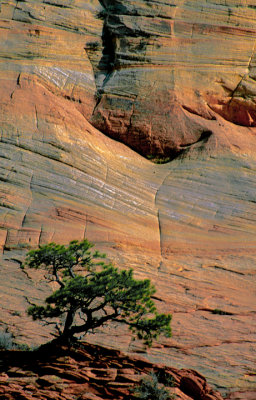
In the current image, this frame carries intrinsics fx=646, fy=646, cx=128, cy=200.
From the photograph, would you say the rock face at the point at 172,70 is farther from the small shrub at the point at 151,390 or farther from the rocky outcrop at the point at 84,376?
the small shrub at the point at 151,390

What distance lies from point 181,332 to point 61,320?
2.85m

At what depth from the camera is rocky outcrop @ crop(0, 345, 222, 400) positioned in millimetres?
11836

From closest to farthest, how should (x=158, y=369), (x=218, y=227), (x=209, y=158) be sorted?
(x=158, y=369), (x=218, y=227), (x=209, y=158)

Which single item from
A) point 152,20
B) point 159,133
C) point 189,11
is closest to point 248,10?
point 189,11

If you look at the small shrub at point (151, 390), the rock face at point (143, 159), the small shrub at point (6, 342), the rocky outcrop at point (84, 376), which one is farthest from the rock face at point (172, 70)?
the small shrub at point (151, 390)

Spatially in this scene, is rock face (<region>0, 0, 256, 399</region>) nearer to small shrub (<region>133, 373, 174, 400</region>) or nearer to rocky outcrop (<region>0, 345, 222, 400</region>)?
rocky outcrop (<region>0, 345, 222, 400</region>)

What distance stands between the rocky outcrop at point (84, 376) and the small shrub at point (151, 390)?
0.41ft

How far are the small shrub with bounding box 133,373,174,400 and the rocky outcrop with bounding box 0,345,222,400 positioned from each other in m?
0.12

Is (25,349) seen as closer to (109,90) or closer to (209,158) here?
(209,158)

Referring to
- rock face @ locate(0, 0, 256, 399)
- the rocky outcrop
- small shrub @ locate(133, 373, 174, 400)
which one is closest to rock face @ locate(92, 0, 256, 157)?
rock face @ locate(0, 0, 256, 399)

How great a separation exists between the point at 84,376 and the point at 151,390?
131 cm

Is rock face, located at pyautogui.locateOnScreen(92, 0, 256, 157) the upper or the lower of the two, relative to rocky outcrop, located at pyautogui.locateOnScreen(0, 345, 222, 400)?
upper

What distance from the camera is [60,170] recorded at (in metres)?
18.6

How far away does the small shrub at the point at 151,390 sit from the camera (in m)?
12.0
